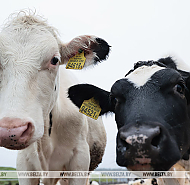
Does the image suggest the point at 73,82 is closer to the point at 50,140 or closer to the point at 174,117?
the point at 50,140

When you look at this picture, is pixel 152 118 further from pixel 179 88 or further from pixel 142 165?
pixel 179 88

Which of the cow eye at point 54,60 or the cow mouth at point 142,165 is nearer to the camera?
the cow mouth at point 142,165

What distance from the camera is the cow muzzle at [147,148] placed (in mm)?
2225

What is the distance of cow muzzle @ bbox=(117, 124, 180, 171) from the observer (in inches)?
87.6

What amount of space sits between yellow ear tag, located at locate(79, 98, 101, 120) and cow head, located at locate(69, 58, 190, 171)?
266 mm

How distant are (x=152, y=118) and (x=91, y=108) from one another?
5.25ft

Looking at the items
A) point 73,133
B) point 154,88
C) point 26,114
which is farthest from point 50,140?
point 154,88

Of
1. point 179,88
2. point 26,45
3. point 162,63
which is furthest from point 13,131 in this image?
point 162,63

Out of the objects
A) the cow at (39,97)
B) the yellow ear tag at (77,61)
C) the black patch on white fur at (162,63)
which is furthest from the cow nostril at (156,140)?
the yellow ear tag at (77,61)

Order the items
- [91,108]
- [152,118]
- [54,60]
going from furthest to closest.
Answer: [91,108] → [54,60] → [152,118]

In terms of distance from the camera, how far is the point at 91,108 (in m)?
3.93

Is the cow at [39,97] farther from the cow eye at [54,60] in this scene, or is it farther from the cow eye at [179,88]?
the cow eye at [179,88]

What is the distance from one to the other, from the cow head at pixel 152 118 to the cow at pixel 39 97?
0.92m

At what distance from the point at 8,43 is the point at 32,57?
1.22ft
